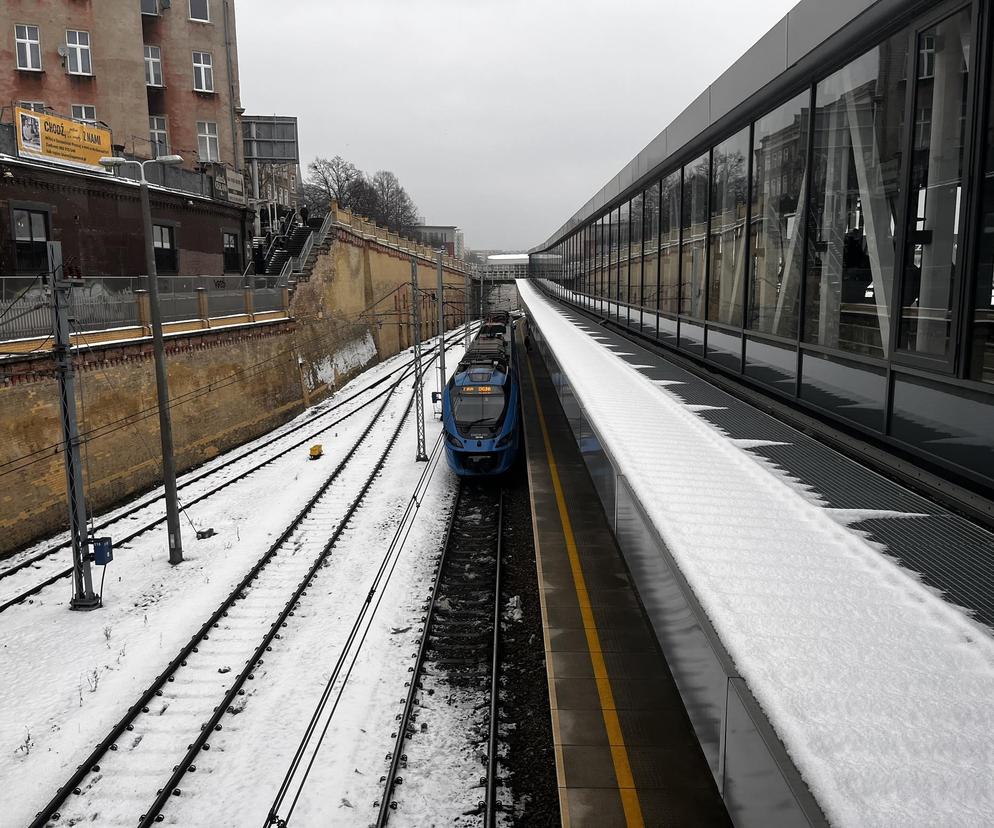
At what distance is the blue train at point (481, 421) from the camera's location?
19.2 m

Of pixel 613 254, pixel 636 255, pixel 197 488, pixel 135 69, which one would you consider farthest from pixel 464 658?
pixel 135 69

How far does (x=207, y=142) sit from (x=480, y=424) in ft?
87.2

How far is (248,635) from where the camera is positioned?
11.8 m

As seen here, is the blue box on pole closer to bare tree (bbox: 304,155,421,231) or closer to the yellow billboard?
the yellow billboard

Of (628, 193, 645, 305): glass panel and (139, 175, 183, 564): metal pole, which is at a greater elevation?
(628, 193, 645, 305): glass panel

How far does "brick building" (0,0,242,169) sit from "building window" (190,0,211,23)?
0.05m

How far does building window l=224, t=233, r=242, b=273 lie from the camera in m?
35.7

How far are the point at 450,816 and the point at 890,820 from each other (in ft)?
20.2

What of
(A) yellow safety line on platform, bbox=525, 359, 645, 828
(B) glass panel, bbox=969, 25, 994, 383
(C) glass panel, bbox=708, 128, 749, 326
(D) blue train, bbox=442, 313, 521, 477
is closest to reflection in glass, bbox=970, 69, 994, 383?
(B) glass panel, bbox=969, 25, 994, 383

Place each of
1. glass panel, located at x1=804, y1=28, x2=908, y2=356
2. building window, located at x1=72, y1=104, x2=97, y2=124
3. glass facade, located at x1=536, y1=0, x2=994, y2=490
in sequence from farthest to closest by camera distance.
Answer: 1. building window, located at x1=72, y1=104, x2=97, y2=124
2. glass panel, located at x1=804, y1=28, x2=908, y2=356
3. glass facade, located at x1=536, y1=0, x2=994, y2=490

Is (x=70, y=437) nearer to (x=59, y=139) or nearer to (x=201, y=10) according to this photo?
(x=59, y=139)

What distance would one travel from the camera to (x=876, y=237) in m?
5.64

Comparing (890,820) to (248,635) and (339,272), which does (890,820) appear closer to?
(248,635)

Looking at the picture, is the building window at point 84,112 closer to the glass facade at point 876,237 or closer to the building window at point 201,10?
the building window at point 201,10
